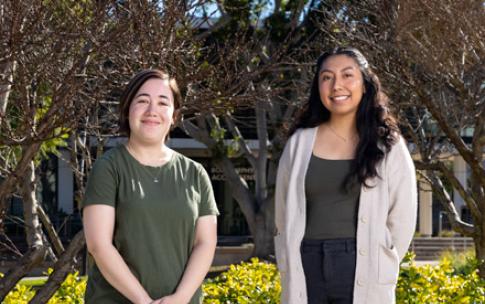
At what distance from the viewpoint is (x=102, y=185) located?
367 cm

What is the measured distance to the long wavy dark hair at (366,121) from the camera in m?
4.01

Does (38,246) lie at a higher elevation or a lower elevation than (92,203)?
lower

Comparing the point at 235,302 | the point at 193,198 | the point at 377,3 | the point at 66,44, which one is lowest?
the point at 235,302

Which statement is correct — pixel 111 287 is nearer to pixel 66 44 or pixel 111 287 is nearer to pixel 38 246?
pixel 66 44

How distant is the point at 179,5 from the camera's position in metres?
6.02

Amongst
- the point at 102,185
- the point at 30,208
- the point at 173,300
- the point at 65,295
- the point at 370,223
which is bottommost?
the point at 65,295

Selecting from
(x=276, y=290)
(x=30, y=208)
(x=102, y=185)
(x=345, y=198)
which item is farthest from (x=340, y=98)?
(x=30, y=208)

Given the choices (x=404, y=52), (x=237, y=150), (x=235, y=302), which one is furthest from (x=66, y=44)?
(x=237, y=150)

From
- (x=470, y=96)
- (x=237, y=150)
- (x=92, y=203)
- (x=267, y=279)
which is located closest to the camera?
(x=92, y=203)

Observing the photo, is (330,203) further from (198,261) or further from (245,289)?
(245,289)

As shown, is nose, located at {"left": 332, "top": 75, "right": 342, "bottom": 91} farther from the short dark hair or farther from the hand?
the hand

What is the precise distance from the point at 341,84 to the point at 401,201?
0.62 metres

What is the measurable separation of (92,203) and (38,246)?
285 cm

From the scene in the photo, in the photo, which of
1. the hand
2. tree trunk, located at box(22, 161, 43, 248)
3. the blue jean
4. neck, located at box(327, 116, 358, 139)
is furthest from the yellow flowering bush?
the hand
